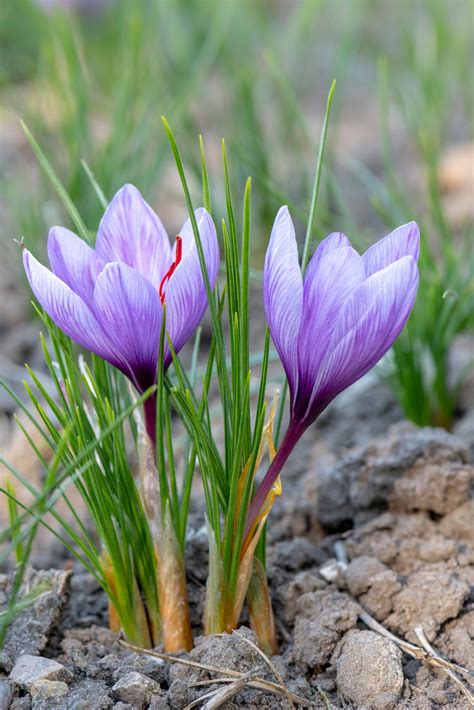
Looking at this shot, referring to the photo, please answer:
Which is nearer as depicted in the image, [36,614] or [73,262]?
[73,262]

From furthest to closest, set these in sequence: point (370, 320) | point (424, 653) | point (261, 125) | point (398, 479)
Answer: point (261, 125)
point (398, 479)
point (424, 653)
point (370, 320)

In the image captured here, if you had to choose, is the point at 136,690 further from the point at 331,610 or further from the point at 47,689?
the point at 331,610

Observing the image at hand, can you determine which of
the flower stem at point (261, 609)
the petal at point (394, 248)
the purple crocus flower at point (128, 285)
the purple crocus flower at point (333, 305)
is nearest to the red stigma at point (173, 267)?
the purple crocus flower at point (128, 285)

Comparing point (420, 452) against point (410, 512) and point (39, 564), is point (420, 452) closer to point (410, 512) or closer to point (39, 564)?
point (410, 512)

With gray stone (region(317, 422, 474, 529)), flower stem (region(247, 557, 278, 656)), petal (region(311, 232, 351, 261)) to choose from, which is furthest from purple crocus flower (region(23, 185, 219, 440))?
gray stone (region(317, 422, 474, 529))

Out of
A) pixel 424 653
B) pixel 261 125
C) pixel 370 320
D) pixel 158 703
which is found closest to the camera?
pixel 370 320

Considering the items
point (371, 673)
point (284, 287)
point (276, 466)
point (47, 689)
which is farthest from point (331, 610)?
point (284, 287)

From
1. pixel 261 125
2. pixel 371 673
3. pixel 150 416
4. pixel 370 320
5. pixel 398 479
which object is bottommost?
pixel 371 673

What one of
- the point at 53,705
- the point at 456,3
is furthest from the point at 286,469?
the point at 456,3
